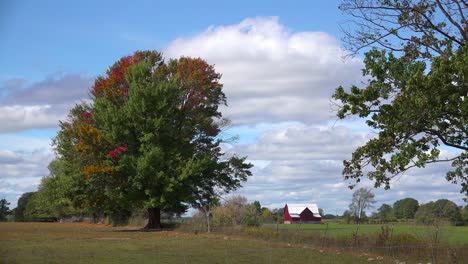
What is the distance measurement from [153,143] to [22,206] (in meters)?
104

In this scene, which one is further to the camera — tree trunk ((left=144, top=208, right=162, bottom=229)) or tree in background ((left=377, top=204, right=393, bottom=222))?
tree trunk ((left=144, top=208, right=162, bottom=229))

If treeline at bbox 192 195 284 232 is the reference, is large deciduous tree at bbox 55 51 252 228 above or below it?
above

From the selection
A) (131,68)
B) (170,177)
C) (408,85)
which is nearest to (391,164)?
(408,85)

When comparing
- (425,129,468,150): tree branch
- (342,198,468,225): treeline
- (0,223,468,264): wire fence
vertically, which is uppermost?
(425,129,468,150): tree branch

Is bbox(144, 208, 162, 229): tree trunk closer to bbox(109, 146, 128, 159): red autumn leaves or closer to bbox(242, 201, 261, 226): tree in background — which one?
bbox(109, 146, 128, 159): red autumn leaves

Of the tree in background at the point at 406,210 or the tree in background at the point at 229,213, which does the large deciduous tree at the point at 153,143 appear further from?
the tree in background at the point at 406,210

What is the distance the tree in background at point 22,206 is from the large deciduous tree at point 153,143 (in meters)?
90.2

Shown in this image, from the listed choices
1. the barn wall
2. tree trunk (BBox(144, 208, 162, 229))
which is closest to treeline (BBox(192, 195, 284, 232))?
tree trunk (BBox(144, 208, 162, 229))

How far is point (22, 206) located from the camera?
140 metres

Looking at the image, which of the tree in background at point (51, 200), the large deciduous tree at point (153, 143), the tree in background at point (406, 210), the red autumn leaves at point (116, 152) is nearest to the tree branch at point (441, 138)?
the large deciduous tree at point (153, 143)

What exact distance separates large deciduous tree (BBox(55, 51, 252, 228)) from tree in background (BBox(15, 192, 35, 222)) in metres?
90.2

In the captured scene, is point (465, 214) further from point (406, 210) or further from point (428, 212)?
point (406, 210)

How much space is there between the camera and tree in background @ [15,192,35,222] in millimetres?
136663

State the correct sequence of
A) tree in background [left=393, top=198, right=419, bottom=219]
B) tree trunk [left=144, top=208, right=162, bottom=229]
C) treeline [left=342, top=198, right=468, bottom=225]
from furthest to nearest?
tree in background [left=393, top=198, right=419, bottom=219] < tree trunk [left=144, top=208, right=162, bottom=229] < treeline [left=342, top=198, right=468, bottom=225]
